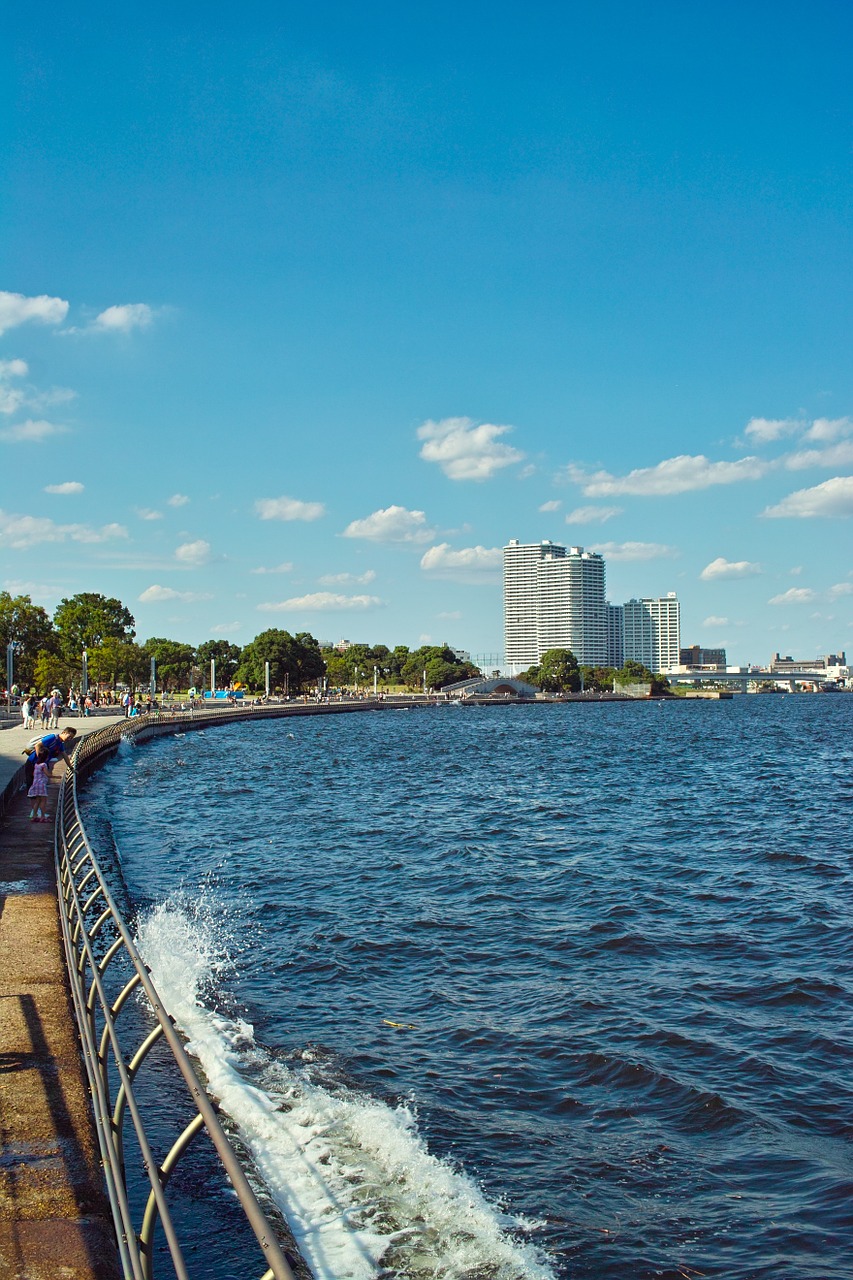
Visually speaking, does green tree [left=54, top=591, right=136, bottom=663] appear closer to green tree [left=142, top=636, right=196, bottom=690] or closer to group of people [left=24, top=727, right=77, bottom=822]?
green tree [left=142, top=636, right=196, bottom=690]

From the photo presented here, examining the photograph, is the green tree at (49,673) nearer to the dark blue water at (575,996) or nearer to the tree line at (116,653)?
the tree line at (116,653)

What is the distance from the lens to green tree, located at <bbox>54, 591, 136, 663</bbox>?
127688 millimetres

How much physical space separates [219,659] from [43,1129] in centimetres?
19107

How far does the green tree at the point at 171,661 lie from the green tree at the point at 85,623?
26.8 metres

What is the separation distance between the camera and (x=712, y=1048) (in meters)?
11.3

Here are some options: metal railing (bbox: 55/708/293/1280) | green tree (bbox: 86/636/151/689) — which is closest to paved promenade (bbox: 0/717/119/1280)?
metal railing (bbox: 55/708/293/1280)

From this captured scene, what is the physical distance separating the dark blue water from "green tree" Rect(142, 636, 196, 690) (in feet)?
478

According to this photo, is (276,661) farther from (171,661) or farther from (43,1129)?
(43,1129)

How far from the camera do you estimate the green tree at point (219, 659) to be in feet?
625

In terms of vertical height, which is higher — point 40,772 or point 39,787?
point 40,772

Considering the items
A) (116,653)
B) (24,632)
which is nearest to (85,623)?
(116,653)

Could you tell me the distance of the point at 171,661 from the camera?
18175 cm

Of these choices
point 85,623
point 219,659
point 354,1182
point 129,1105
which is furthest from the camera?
point 219,659

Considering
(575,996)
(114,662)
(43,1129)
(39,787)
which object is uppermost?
(114,662)
